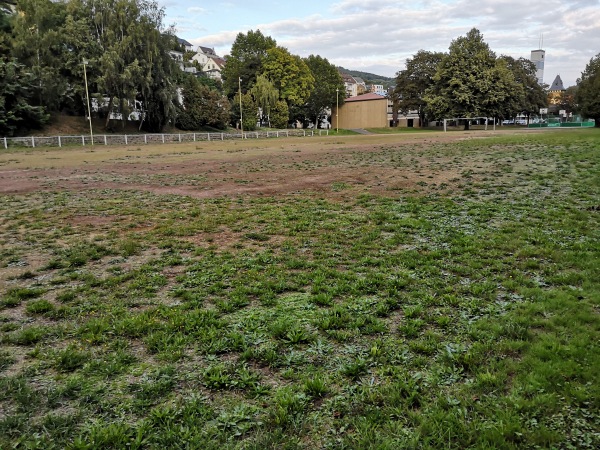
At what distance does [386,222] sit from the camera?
7820mm

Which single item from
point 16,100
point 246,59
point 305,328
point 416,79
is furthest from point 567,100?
point 305,328

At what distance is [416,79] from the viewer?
71.5 metres

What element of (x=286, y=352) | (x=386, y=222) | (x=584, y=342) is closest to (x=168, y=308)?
(x=286, y=352)

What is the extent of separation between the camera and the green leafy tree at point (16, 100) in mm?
38281

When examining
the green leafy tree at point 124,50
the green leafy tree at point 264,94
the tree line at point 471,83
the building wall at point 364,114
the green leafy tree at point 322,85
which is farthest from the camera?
the building wall at point 364,114

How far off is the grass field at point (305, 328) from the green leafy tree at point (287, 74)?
210 feet

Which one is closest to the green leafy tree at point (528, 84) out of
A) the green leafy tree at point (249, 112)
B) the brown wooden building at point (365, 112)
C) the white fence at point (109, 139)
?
the brown wooden building at point (365, 112)

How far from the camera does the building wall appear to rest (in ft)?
273

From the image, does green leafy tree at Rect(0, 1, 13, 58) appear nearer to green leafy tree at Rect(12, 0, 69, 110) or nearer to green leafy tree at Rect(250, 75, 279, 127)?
green leafy tree at Rect(12, 0, 69, 110)

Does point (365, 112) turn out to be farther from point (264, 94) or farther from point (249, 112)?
point (249, 112)

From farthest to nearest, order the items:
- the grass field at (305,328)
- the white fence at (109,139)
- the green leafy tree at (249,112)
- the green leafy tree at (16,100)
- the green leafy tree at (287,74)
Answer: the green leafy tree at (287,74) → the green leafy tree at (249,112) → the green leafy tree at (16,100) → the white fence at (109,139) → the grass field at (305,328)

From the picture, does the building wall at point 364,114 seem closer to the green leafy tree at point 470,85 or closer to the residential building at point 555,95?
the green leafy tree at point 470,85

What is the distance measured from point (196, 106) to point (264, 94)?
10.4 metres

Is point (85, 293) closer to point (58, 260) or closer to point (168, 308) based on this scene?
point (168, 308)
